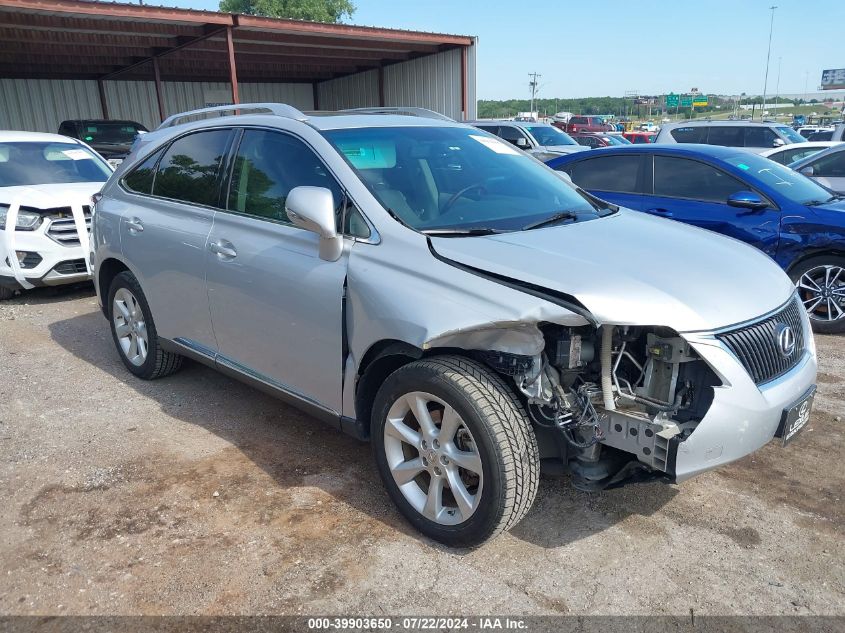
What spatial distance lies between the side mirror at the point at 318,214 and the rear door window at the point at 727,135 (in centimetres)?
1317

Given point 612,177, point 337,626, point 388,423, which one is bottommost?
point 337,626

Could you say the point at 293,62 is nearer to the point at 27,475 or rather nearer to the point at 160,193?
the point at 160,193

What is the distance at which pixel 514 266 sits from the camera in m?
2.67

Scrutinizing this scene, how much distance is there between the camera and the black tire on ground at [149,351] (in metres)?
4.52

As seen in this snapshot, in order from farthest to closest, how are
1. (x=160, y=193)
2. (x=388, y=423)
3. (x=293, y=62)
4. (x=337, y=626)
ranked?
(x=293, y=62)
(x=160, y=193)
(x=388, y=423)
(x=337, y=626)

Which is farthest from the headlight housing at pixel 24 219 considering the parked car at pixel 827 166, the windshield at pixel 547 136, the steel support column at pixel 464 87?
the steel support column at pixel 464 87

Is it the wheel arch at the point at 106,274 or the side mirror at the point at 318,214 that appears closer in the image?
the side mirror at the point at 318,214

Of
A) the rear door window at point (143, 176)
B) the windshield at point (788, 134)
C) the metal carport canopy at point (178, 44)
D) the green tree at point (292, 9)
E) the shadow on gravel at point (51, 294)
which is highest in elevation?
the green tree at point (292, 9)

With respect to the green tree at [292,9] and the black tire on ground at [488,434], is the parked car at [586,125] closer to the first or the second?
the green tree at [292,9]

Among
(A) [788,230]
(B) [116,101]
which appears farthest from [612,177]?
(B) [116,101]

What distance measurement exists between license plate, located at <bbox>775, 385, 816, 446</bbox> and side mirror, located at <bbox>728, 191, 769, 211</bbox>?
3.19 meters

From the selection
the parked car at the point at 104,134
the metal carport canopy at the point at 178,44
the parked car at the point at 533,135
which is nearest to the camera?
the metal carport canopy at the point at 178,44

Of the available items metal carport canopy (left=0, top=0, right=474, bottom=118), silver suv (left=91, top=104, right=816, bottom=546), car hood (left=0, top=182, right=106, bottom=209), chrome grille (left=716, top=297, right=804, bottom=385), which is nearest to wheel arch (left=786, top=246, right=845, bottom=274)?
silver suv (left=91, top=104, right=816, bottom=546)

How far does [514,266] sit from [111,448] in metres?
2.64
